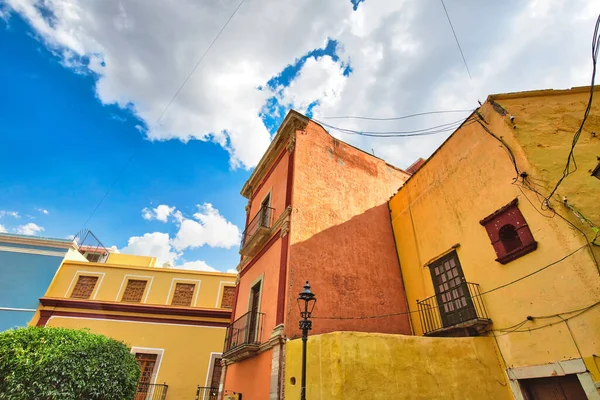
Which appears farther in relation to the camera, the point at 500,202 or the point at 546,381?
the point at 500,202

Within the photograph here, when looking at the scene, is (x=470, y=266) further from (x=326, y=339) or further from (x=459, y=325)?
(x=326, y=339)

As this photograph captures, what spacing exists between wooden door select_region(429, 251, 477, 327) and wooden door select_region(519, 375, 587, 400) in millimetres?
1579

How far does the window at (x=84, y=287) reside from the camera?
672 inches

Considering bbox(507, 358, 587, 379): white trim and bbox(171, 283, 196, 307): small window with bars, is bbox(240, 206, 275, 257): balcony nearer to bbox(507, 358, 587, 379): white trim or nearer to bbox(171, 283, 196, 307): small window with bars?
bbox(507, 358, 587, 379): white trim

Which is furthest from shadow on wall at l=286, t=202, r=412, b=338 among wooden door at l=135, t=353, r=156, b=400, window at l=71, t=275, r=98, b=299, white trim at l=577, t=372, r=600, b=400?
window at l=71, t=275, r=98, b=299

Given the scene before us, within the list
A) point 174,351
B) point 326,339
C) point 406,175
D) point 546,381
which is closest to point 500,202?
point 546,381

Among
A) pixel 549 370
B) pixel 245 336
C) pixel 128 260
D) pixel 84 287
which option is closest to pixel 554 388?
pixel 549 370

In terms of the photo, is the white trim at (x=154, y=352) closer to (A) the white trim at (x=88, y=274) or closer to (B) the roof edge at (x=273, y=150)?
(A) the white trim at (x=88, y=274)

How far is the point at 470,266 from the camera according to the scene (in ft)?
26.3

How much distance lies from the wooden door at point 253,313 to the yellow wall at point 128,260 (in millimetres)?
16430

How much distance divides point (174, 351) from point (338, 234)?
11.5 metres

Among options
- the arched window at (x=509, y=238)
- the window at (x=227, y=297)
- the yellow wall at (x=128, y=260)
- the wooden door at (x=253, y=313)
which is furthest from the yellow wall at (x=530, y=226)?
the yellow wall at (x=128, y=260)

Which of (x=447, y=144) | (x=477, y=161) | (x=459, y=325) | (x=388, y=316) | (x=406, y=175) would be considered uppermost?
(x=406, y=175)

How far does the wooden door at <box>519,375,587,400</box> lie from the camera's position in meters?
5.59
